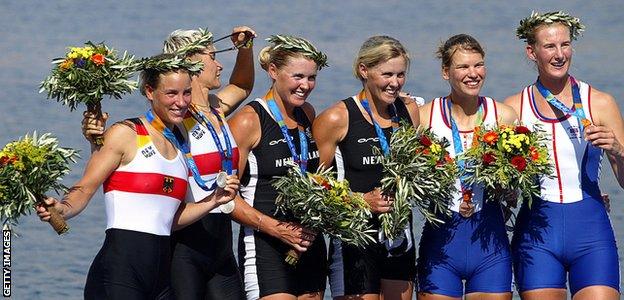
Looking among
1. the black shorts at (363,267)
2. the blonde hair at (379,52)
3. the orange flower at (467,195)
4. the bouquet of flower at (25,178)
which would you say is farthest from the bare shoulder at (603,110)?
the bouquet of flower at (25,178)

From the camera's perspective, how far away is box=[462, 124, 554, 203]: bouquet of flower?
8172mm

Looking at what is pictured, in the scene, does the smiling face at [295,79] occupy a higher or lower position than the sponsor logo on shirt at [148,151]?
higher

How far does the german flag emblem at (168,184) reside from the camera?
25.2ft

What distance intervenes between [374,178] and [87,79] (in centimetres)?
194

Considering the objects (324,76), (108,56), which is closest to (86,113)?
(108,56)

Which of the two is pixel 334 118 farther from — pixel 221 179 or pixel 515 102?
pixel 515 102

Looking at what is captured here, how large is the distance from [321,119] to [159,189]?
1.28 metres

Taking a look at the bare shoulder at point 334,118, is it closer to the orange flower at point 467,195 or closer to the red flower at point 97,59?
the orange flower at point 467,195

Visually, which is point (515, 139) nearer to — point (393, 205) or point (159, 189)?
point (393, 205)

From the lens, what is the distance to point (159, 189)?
7.67 meters

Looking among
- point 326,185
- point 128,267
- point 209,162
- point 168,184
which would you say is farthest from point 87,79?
point 326,185

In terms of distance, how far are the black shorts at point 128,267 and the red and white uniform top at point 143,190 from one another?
6 cm

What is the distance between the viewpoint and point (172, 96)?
305 inches

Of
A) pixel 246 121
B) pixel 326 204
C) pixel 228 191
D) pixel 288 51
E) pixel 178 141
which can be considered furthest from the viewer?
pixel 288 51
